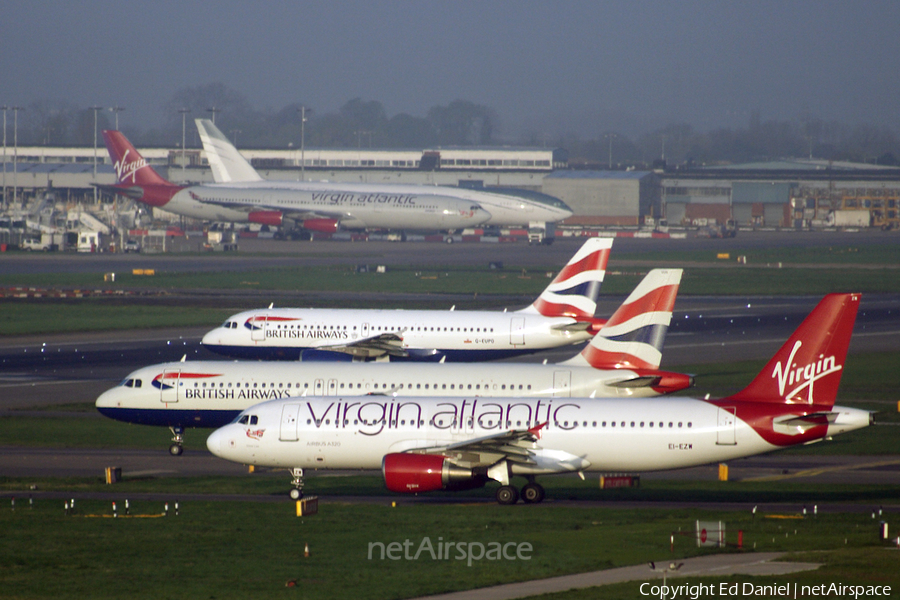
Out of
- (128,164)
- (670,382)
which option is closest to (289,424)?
(670,382)

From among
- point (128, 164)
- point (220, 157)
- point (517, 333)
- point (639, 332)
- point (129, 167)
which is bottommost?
point (517, 333)

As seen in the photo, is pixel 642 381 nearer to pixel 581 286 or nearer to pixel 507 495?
pixel 507 495

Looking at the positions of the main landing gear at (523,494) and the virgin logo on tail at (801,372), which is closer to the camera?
the virgin logo on tail at (801,372)

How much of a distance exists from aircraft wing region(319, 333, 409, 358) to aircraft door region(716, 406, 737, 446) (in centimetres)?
2595

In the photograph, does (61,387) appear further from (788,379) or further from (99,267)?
(99,267)

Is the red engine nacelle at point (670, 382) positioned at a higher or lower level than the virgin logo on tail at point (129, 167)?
lower

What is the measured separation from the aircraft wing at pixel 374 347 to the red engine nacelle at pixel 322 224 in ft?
347

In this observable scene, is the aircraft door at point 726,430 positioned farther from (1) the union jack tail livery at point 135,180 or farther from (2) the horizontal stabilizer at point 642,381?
(1) the union jack tail livery at point 135,180

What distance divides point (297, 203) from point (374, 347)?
4233 inches

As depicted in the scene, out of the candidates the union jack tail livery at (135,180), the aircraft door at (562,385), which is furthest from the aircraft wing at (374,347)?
the union jack tail livery at (135,180)

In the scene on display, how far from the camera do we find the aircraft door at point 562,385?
143 feet

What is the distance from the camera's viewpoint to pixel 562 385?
43.7 m

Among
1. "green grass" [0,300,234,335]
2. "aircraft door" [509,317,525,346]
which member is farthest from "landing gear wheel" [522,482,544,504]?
"green grass" [0,300,234,335]

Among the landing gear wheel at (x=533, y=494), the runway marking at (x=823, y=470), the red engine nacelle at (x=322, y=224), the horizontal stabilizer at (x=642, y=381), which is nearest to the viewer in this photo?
the landing gear wheel at (x=533, y=494)
